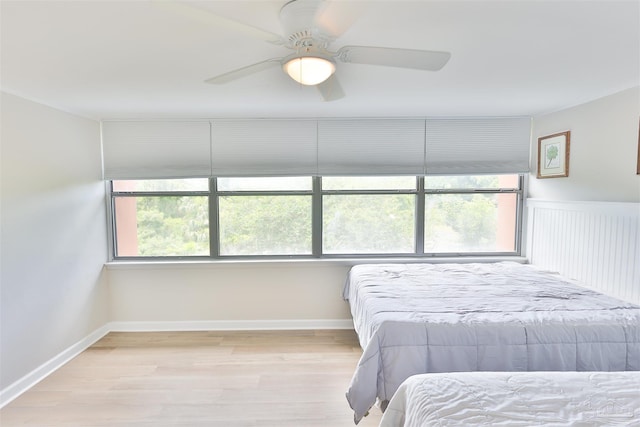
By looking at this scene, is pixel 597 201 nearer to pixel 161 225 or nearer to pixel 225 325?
pixel 225 325

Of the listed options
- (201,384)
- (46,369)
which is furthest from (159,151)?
(201,384)

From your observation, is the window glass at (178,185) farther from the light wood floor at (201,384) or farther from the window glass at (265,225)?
the light wood floor at (201,384)

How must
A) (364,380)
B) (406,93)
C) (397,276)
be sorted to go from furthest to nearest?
1. (397,276)
2. (406,93)
3. (364,380)

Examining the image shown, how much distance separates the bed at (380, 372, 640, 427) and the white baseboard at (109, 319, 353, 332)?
202 centimetres

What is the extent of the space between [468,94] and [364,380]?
2234mm

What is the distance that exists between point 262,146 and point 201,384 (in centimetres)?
221

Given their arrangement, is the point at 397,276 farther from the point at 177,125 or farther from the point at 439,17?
the point at 177,125

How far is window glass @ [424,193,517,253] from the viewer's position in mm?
3502

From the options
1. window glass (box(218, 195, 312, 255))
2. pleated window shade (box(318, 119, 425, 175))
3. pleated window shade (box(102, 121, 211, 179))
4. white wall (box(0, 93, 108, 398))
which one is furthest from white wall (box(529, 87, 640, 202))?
white wall (box(0, 93, 108, 398))

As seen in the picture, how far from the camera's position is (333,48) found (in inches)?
64.8

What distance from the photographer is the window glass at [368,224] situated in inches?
137

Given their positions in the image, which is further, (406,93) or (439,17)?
(406,93)

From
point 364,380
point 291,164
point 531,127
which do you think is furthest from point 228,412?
point 531,127

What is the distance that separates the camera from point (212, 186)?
3.40 metres
